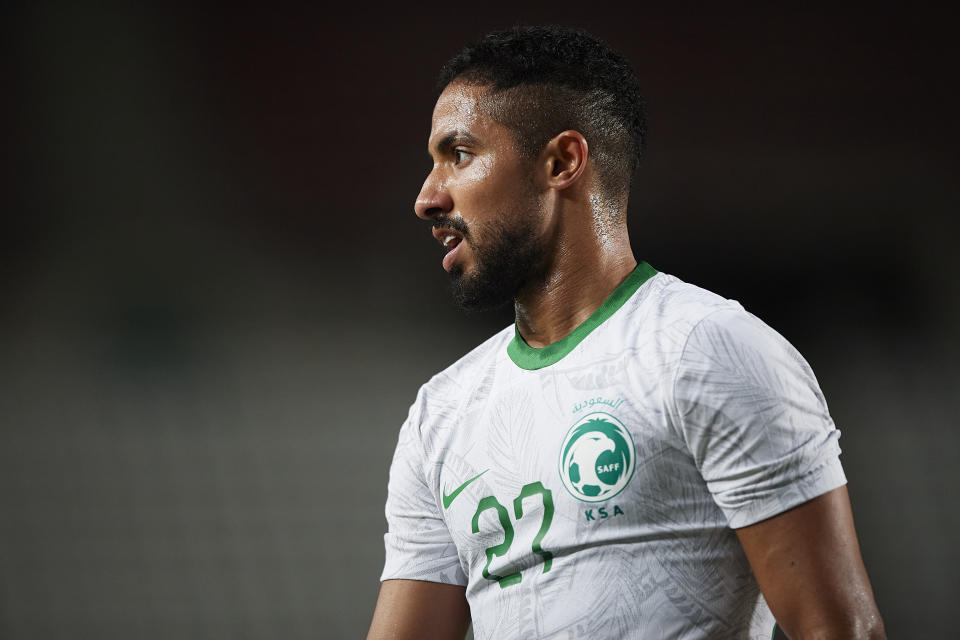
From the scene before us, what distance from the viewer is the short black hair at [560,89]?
3.75ft

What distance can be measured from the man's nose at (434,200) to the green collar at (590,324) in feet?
0.69

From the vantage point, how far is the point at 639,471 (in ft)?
3.12

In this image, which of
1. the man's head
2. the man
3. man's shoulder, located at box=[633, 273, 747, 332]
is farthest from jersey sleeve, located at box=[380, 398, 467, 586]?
man's shoulder, located at box=[633, 273, 747, 332]

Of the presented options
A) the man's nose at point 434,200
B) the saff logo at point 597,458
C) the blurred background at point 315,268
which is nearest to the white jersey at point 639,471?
the saff logo at point 597,458

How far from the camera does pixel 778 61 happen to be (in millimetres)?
3105

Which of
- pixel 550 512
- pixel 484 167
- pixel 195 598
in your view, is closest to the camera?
pixel 550 512

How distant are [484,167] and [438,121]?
0.10m

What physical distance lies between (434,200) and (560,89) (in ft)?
0.70

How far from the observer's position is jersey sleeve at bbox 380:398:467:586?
3.86ft

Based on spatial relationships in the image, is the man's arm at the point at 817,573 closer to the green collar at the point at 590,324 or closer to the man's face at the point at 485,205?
the green collar at the point at 590,324

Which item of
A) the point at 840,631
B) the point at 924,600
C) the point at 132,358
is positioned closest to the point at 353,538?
the point at 132,358

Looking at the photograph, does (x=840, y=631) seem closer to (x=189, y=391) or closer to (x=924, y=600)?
(x=924, y=600)

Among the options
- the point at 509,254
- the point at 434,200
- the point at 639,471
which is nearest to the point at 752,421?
the point at 639,471

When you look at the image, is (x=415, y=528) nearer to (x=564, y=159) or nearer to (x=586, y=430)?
(x=586, y=430)
